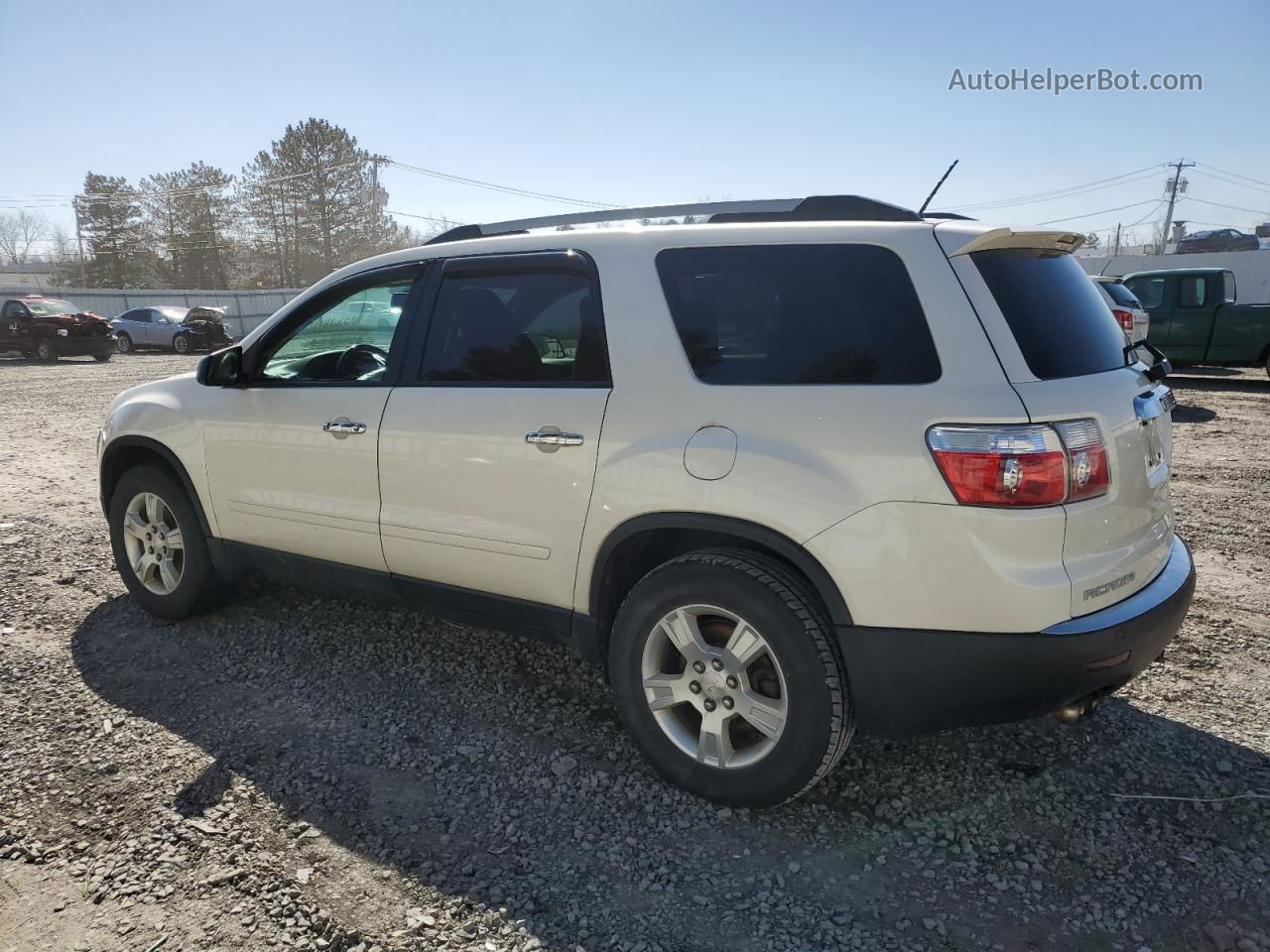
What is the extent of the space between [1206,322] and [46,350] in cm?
2600

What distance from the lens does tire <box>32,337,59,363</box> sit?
2173cm

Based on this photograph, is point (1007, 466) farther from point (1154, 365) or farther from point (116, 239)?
point (116, 239)

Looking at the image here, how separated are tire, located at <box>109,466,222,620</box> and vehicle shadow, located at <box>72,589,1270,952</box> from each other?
→ 46 cm

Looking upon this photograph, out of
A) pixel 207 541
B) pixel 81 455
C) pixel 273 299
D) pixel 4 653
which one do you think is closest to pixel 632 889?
pixel 207 541

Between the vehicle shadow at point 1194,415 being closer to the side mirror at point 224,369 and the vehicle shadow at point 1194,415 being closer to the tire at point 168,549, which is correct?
the side mirror at point 224,369

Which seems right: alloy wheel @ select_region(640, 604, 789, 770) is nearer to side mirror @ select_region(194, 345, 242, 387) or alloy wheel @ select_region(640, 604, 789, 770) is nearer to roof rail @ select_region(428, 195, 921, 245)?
roof rail @ select_region(428, 195, 921, 245)

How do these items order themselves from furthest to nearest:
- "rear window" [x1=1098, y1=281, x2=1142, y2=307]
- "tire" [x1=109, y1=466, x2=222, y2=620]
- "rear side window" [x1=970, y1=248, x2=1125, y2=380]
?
"rear window" [x1=1098, y1=281, x2=1142, y2=307] → "tire" [x1=109, y1=466, x2=222, y2=620] → "rear side window" [x1=970, y1=248, x2=1125, y2=380]

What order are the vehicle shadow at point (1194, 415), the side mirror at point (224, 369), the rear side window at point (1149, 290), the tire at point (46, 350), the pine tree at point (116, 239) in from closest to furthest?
1. the side mirror at point (224, 369)
2. the vehicle shadow at point (1194, 415)
3. the rear side window at point (1149, 290)
4. the tire at point (46, 350)
5. the pine tree at point (116, 239)

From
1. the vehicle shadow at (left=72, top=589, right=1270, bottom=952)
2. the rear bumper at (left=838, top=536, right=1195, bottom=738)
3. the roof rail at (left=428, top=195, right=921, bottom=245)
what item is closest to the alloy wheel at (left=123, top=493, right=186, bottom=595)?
the vehicle shadow at (left=72, top=589, right=1270, bottom=952)

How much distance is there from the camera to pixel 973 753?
311cm

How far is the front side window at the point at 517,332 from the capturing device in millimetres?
3004

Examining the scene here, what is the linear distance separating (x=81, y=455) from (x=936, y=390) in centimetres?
944

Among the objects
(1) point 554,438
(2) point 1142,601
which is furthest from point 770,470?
(2) point 1142,601

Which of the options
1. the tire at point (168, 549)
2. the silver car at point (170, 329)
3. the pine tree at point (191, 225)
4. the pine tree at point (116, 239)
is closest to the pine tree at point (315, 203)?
the pine tree at point (191, 225)
